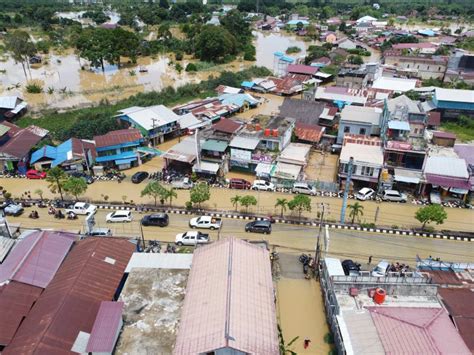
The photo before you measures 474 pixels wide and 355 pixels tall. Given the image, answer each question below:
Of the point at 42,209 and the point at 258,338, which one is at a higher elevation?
the point at 258,338

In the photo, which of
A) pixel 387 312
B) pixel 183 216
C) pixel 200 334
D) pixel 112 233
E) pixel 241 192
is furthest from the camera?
pixel 241 192

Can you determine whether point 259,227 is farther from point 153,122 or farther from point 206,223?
point 153,122

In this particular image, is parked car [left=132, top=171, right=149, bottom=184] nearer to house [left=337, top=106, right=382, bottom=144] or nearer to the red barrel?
house [left=337, top=106, right=382, bottom=144]

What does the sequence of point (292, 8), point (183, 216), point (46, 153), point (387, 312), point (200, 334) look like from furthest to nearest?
1. point (292, 8)
2. point (46, 153)
3. point (183, 216)
4. point (387, 312)
5. point (200, 334)

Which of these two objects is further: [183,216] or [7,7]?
[7,7]

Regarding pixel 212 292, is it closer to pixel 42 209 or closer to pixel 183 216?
pixel 183 216

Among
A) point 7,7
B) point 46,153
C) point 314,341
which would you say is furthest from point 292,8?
point 314,341

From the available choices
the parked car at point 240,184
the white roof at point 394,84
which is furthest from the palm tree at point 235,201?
the white roof at point 394,84
